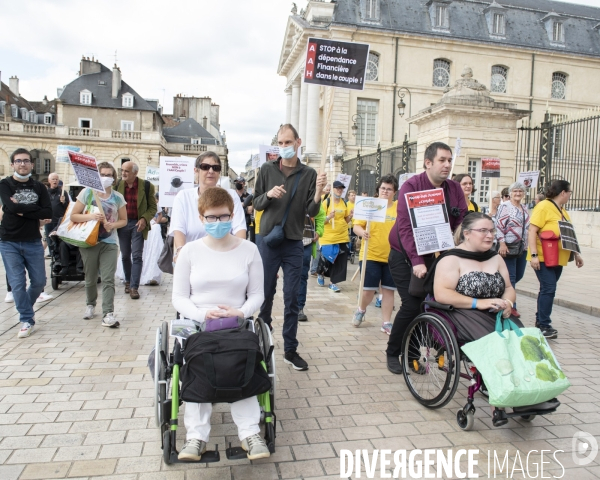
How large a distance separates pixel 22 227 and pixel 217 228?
11.4 feet

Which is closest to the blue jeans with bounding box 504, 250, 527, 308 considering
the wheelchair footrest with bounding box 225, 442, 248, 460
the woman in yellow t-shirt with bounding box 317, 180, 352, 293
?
the woman in yellow t-shirt with bounding box 317, 180, 352, 293

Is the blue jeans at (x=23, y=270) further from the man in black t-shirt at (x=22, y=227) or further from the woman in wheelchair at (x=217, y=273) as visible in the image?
the woman in wheelchair at (x=217, y=273)

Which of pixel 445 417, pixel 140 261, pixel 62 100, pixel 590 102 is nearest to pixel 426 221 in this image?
pixel 445 417

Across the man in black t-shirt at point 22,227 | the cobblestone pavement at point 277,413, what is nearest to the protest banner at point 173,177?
the man in black t-shirt at point 22,227

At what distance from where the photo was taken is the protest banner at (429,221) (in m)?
4.29

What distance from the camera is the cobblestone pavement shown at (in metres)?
3.03

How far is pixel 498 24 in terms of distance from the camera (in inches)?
1649

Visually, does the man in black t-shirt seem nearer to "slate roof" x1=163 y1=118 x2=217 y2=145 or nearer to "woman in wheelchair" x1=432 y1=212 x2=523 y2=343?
"woman in wheelchair" x1=432 y1=212 x2=523 y2=343

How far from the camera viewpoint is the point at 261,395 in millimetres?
3074

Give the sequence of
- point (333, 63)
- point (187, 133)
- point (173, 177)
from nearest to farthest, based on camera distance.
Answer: point (333, 63) < point (173, 177) < point (187, 133)

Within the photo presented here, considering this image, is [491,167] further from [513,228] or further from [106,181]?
[106,181]

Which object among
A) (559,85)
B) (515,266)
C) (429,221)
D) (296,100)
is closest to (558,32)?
(559,85)

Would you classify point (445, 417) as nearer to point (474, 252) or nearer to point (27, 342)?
point (474, 252)

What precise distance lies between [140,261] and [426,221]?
537 centimetres
